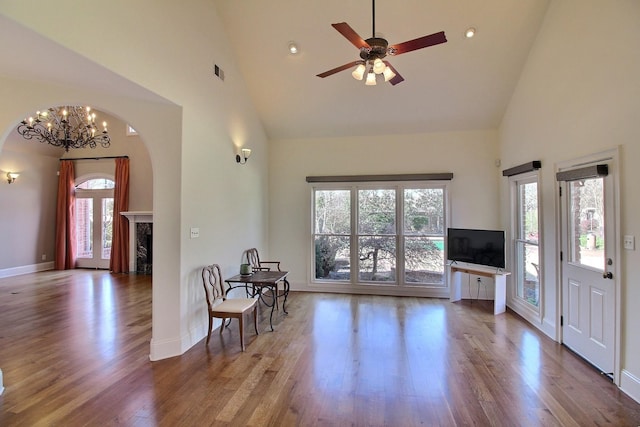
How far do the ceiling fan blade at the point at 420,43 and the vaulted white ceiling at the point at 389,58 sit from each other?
64.6 inches

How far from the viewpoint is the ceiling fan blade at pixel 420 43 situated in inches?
95.6

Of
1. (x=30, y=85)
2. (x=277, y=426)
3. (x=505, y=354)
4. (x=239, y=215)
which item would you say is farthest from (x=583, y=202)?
(x=30, y=85)

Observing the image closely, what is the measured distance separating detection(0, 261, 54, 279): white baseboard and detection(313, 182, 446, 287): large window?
744 cm

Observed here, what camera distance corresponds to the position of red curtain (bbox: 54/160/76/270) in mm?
8242

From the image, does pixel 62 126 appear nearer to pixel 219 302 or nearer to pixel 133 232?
pixel 133 232

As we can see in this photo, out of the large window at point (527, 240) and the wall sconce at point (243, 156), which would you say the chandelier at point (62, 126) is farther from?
the large window at point (527, 240)

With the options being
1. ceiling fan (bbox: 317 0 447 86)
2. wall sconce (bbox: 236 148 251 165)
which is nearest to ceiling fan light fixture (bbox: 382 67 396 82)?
ceiling fan (bbox: 317 0 447 86)

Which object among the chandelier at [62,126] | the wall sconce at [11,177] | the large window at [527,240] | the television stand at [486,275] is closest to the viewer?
the large window at [527,240]

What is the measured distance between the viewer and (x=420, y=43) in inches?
100

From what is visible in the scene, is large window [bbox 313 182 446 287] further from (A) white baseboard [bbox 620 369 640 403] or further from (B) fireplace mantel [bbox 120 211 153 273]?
(B) fireplace mantel [bbox 120 211 153 273]

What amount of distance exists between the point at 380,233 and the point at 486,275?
6.28 feet

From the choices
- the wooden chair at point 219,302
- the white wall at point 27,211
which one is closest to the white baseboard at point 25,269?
A: the white wall at point 27,211

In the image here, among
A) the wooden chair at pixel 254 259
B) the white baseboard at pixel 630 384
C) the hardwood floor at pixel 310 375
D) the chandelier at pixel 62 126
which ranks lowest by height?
the hardwood floor at pixel 310 375

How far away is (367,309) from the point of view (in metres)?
Result: 4.96
